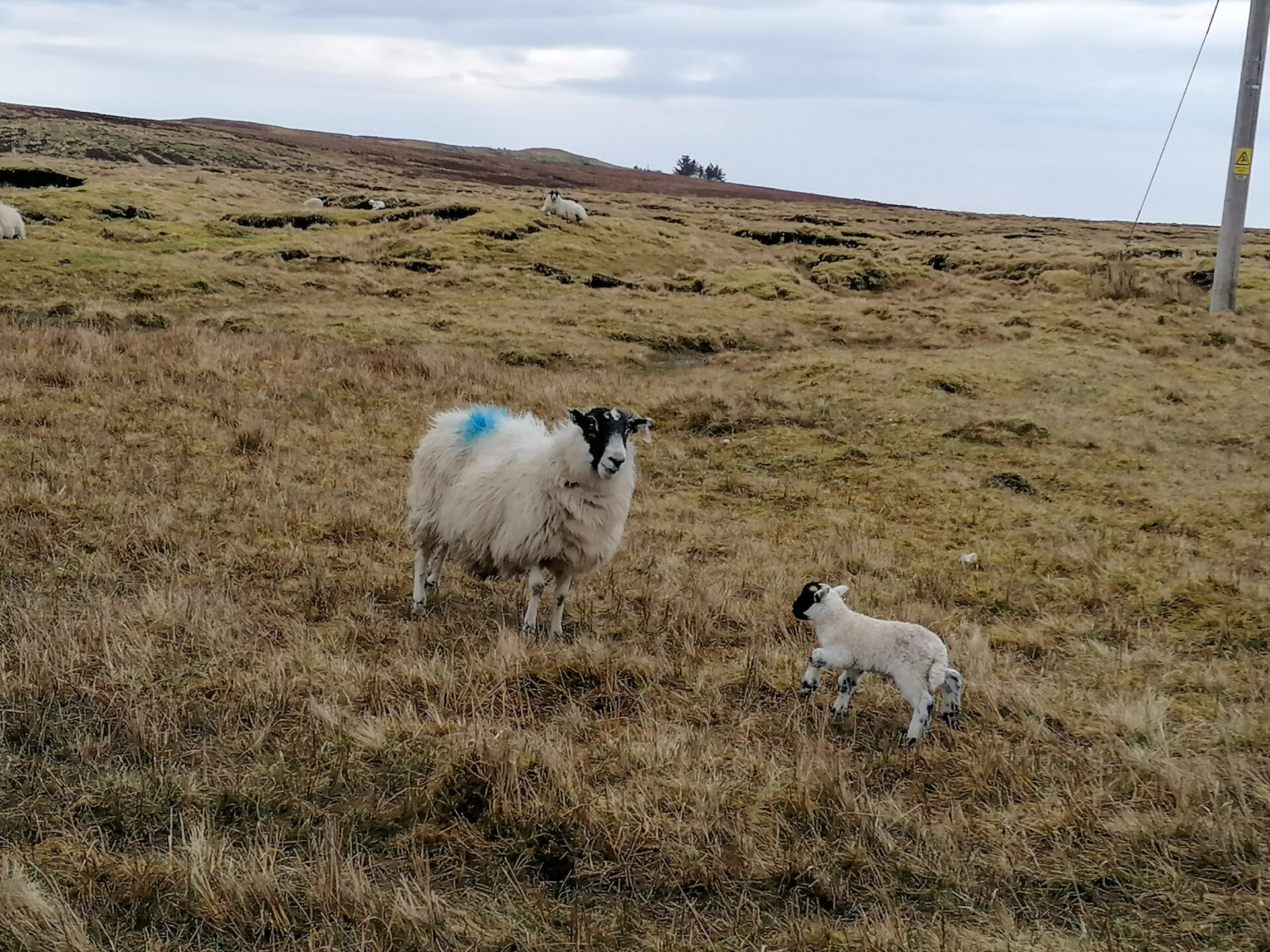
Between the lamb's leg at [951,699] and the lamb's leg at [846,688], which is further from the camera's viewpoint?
the lamb's leg at [846,688]

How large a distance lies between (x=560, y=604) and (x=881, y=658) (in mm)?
2816

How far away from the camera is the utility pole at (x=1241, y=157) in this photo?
2556 cm

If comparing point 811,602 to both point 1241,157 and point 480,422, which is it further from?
point 1241,157

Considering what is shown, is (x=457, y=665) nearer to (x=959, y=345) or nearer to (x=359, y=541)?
(x=359, y=541)

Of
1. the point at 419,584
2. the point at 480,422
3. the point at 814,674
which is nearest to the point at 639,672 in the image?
the point at 814,674

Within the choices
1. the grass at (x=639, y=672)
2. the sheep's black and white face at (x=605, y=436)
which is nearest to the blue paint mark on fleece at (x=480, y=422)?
the sheep's black and white face at (x=605, y=436)

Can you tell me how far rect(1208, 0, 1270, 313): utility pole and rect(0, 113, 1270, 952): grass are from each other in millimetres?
9346

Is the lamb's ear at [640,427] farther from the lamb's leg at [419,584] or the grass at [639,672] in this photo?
the lamb's leg at [419,584]

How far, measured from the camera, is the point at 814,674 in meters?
6.08

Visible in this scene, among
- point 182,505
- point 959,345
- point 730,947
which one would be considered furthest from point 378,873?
point 959,345

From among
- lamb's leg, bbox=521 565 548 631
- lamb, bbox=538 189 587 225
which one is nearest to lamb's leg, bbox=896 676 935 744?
lamb's leg, bbox=521 565 548 631

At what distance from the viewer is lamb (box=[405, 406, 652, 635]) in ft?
25.9

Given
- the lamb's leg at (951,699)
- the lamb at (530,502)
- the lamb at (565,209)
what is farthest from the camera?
the lamb at (565,209)

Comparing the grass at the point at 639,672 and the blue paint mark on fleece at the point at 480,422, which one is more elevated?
the blue paint mark on fleece at the point at 480,422
